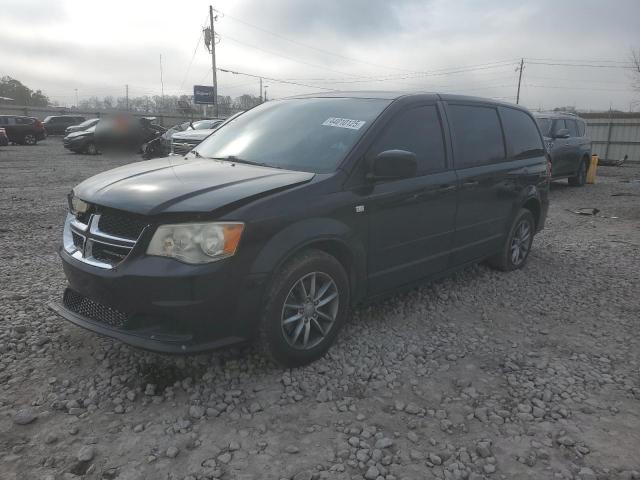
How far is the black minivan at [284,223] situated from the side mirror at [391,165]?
14mm

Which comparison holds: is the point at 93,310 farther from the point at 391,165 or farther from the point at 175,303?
the point at 391,165

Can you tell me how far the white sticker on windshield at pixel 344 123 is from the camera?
3.68 meters

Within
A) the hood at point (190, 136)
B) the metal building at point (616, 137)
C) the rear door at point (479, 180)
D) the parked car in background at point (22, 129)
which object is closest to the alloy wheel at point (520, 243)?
the rear door at point (479, 180)

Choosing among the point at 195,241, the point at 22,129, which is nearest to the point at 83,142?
the point at 22,129

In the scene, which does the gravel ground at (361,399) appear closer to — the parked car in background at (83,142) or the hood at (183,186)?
the hood at (183,186)

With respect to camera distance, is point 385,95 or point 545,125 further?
point 545,125

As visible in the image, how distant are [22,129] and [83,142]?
8782mm

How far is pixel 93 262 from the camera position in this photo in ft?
9.78

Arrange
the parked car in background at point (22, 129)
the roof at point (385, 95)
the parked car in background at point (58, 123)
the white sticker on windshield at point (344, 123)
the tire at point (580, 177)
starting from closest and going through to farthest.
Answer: the white sticker on windshield at point (344, 123) < the roof at point (385, 95) < the tire at point (580, 177) < the parked car in background at point (22, 129) < the parked car in background at point (58, 123)

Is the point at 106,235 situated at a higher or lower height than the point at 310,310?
higher

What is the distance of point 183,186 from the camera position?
304 centimetres

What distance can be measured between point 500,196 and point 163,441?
3.82 metres

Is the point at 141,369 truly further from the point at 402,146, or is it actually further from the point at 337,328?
the point at 402,146

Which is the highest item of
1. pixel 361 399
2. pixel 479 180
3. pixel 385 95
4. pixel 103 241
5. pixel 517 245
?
pixel 385 95
